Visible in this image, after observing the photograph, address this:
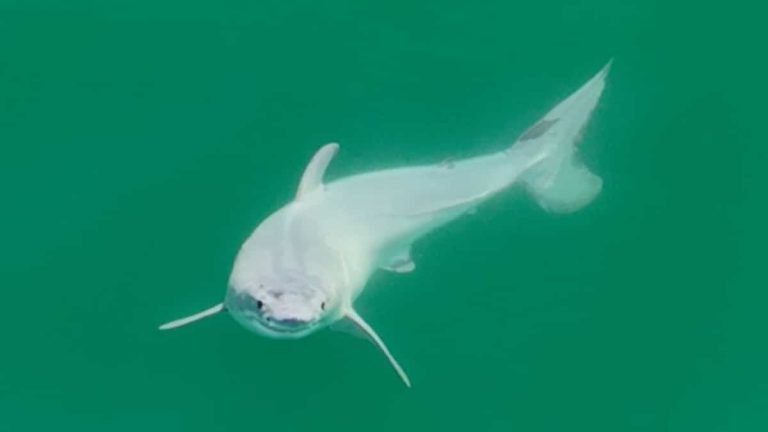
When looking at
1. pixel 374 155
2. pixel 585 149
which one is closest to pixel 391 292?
pixel 374 155

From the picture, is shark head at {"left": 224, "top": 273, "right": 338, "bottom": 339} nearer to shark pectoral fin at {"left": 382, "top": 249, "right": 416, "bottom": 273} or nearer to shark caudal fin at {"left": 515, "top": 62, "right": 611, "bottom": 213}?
shark pectoral fin at {"left": 382, "top": 249, "right": 416, "bottom": 273}

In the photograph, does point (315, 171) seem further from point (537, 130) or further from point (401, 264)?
point (537, 130)

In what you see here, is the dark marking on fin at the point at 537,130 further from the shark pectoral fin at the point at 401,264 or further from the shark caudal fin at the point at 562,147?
the shark pectoral fin at the point at 401,264

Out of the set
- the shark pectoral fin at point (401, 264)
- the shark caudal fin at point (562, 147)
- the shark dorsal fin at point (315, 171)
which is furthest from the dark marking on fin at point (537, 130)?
the shark dorsal fin at point (315, 171)

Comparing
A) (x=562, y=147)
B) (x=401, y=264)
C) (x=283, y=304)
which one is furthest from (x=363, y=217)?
(x=562, y=147)

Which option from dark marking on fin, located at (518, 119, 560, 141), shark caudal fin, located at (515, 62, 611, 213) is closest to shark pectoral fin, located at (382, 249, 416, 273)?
shark caudal fin, located at (515, 62, 611, 213)

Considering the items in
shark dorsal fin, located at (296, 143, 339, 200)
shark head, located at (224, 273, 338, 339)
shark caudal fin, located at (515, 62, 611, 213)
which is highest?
shark caudal fin, located at (515, 62, 611, 213)
